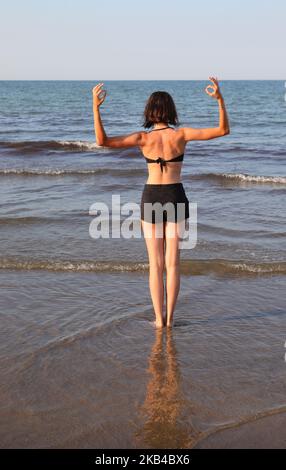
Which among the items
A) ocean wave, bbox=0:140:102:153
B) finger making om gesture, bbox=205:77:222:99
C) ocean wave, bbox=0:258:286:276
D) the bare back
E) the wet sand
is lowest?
the wet sand

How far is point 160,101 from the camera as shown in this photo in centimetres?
461

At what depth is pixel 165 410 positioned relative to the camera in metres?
3.70

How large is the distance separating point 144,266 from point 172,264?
182 cm

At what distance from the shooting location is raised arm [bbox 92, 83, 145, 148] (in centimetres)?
434

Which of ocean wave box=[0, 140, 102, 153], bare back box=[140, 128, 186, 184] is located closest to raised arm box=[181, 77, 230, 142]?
bare back box=[140, 128, 186, 184]

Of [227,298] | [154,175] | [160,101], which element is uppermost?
[160,101]

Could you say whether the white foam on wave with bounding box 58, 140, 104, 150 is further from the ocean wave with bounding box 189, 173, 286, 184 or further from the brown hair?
the brown hair

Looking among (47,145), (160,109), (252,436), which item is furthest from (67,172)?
(252,436)

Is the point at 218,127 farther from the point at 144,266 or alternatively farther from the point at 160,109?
the point at 144,266

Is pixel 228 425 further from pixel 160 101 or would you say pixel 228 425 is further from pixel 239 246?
pixel 239 246

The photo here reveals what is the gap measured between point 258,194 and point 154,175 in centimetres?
713

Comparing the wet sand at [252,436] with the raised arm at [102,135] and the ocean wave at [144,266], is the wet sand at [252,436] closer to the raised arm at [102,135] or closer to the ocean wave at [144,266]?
the raised arm at [102,135]

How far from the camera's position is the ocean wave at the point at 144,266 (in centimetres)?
671
